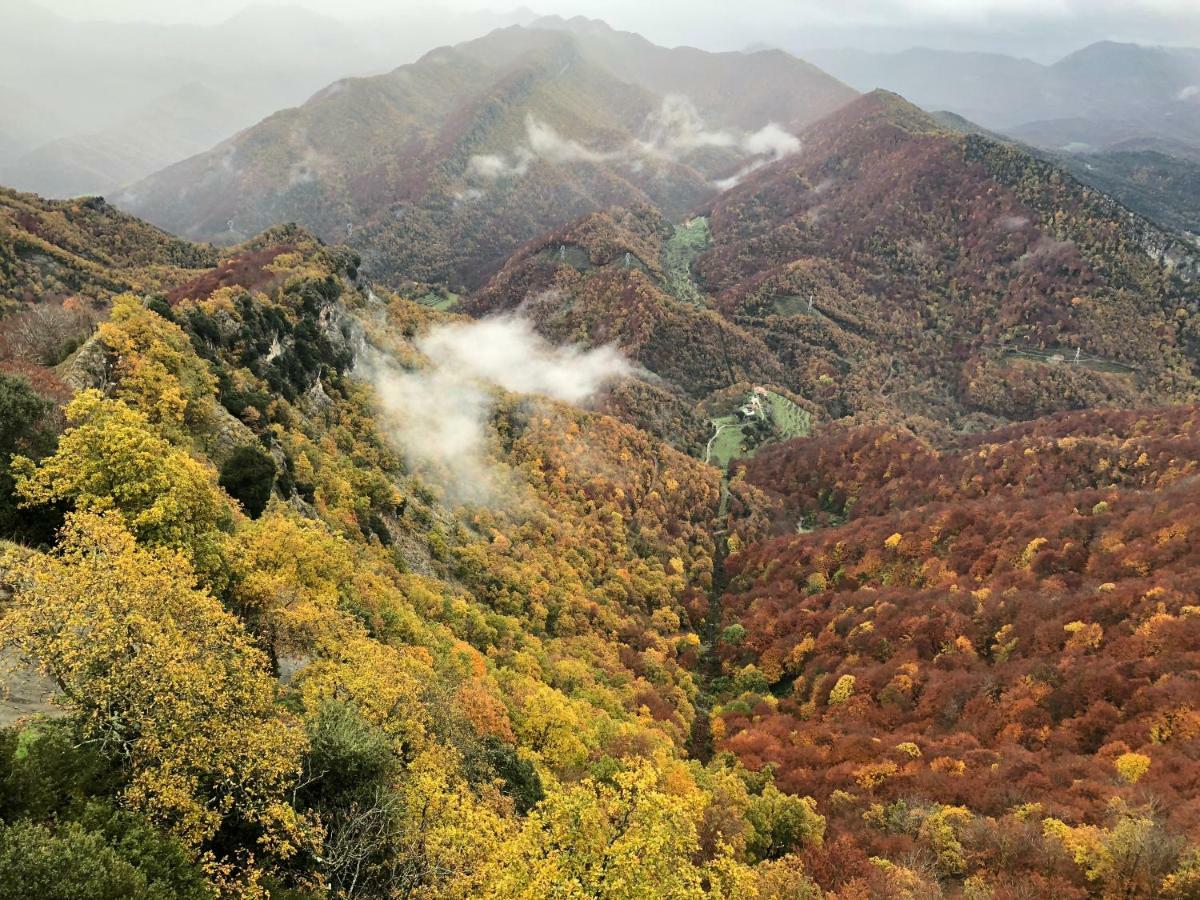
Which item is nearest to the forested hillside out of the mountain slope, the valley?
the valley

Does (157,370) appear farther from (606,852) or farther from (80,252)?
(80,252)

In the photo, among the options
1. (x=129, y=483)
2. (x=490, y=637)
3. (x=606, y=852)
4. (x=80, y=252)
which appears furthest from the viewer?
(x=80, y=252)

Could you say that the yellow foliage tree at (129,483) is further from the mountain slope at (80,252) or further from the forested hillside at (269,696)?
the mountain slope at (80,252)

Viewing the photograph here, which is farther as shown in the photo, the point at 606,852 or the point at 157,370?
the point at 157,370

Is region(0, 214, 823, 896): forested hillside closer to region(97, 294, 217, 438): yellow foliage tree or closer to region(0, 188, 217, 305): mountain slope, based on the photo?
region(97, 294, 217, 438): yellow foliage tree

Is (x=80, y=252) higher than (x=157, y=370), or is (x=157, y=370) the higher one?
(x=80, y=252)

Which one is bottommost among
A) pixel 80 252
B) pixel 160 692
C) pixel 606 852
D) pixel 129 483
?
pixel 606 852

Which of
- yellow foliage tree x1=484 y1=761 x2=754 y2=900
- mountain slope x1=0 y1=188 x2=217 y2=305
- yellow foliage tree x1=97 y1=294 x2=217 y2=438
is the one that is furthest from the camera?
mountain slope x1=0 y1=188 x2=217 y2=305

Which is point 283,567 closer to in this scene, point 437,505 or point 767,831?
point 767,831

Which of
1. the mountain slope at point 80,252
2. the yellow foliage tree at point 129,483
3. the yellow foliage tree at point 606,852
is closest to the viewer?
the yellow foliage tree at point 606,852

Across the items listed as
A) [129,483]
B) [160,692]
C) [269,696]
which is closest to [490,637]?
[129,483]

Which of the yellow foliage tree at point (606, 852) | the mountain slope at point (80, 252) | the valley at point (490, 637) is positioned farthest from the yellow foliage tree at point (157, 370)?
the mountain slope at point (80, 252)
